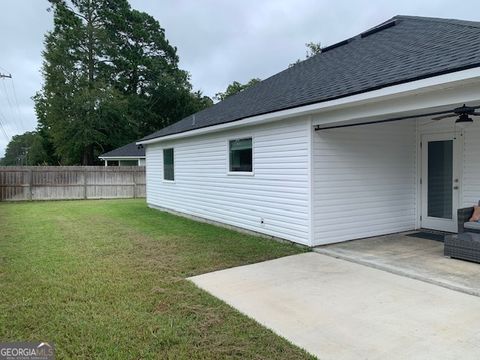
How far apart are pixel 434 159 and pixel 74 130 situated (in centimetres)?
2640

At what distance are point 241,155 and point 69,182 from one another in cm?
1299

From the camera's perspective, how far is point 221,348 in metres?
3.20

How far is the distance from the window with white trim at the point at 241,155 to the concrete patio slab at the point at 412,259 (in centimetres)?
275

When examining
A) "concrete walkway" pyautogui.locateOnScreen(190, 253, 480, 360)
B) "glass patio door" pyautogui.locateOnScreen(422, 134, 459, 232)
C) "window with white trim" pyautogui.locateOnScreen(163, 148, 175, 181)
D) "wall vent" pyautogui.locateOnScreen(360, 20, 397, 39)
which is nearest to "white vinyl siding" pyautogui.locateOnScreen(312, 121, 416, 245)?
"glass patio door" pyautogui.locateOnScreen(422, 134, 459, 232)

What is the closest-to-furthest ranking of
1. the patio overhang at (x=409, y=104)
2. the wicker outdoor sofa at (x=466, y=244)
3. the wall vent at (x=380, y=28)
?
the patio overhang at (x=409, y=104), the wicker outdoor sofa at (x=466, y=244), the wall vent at (x=380, y=28)

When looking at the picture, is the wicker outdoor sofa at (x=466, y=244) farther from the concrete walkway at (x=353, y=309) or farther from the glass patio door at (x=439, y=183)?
the glass patio door at (x=439, y=183)

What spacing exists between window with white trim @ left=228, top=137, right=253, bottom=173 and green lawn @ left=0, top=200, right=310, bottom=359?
59.2 inches

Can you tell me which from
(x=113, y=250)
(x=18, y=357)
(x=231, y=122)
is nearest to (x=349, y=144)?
(x=231, y=122)

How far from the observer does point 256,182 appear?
27.2ft

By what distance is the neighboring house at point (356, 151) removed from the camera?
19.9 feet

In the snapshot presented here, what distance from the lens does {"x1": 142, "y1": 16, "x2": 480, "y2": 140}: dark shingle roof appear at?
5074 millimetres

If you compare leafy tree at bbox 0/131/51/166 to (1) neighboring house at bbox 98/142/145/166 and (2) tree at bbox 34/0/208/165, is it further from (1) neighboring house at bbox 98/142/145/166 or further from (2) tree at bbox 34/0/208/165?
(1) neighboring house at bbox 98/142/145/166

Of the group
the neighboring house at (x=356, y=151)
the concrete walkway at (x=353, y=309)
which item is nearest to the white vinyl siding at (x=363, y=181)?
the neighboring house at (x=356, y=151)

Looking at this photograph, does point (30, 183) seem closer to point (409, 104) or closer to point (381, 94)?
point (381, 94)
